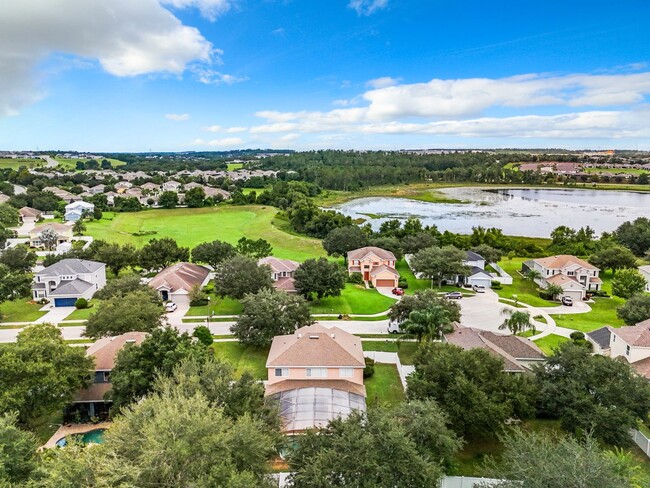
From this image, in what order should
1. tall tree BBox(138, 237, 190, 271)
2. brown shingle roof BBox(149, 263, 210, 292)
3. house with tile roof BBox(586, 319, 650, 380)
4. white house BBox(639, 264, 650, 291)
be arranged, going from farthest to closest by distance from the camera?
tall tree BBox(138, 237, 190, 271) < white house BBox(639, 264, 650, 291) < brown shingle roof BBox(149, 263, 210, 292) < house with tile roof BBox(586, 319, 650, 380)

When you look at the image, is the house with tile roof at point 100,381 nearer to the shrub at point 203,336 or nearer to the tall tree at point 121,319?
the tall tree at point 121,319

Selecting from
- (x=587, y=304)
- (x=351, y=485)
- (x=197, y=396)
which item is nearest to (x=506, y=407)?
(x=351, y=485)

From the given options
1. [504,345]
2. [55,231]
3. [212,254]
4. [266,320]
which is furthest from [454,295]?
[55,231]

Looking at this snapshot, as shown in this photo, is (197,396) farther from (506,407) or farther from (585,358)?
(585,358)

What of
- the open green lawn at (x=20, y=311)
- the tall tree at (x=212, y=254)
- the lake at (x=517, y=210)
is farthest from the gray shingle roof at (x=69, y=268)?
the lake at (x=517, y=210)

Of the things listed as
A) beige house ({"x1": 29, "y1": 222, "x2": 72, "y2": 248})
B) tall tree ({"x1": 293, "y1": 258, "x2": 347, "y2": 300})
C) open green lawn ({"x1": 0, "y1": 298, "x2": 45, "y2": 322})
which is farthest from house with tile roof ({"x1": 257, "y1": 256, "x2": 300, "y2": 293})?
beige house ({"x1": 29, "y1": 222, "x2": 72, "y2": 248})

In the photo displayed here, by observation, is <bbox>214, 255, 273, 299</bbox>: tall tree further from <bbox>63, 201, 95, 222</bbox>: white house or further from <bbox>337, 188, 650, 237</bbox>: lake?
<bbox>63, 201, 95, 222</bbox>: white house
